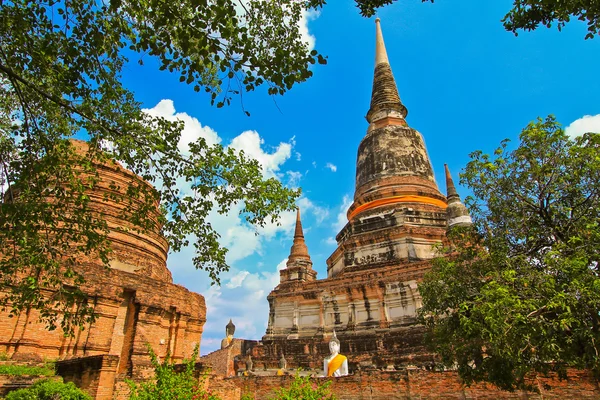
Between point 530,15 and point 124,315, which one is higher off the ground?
point 530,15

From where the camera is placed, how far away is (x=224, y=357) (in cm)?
2533

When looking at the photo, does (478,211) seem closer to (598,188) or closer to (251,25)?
(598,188)

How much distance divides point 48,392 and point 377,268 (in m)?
14.7

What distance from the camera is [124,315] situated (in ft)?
41.6

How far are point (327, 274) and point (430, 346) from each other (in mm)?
15408

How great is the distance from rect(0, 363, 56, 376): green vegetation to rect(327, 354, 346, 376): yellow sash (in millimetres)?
7882

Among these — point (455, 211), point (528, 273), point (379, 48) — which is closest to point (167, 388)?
point (528, 273)

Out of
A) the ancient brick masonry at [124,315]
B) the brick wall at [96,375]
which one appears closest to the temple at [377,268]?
the ancient brick masonry at [124,315]


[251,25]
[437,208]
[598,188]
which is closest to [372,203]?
[437,208]

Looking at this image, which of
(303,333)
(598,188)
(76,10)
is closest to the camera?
(76,10)

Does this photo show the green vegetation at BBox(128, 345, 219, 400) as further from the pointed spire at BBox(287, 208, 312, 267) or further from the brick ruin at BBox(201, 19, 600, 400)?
the pointed spire at BBox(287, 208, 312, 267)

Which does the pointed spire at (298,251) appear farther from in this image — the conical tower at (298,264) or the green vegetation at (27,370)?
the green vegetation at (27,370)

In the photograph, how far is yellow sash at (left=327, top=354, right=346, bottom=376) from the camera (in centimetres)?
1333

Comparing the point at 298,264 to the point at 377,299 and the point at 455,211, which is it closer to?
the point at 377,299
